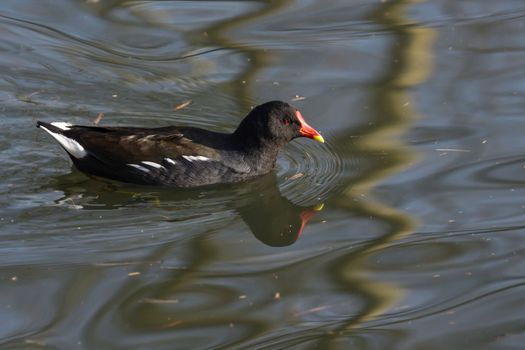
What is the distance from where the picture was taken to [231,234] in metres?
7.03

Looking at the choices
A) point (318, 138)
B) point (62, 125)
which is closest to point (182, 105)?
point (62, 125)

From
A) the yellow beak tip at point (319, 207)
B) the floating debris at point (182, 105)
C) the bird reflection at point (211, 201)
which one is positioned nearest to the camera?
the bird reflection at point (211, 201)

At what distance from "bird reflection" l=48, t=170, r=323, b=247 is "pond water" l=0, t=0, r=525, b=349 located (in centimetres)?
2

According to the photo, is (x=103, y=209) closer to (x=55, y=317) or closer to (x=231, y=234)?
(x=231, y=234)

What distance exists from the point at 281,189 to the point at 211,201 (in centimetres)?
56

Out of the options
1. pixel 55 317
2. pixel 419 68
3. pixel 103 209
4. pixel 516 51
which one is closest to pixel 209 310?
pixel 55 317

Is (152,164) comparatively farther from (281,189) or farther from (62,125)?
(281,189)

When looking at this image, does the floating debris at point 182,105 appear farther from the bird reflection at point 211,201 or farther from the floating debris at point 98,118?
the bird reflection at point 211,201

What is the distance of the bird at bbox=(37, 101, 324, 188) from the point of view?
7.96m

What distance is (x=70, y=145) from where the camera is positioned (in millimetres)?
7977

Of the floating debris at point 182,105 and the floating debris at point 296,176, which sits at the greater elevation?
the floating debris at point 182,105

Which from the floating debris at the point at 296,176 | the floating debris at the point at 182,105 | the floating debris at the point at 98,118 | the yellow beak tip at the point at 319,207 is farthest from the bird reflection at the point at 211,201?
the floating debris at the point at 182,105

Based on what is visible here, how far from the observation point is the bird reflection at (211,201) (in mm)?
7297

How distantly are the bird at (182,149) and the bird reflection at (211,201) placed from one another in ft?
0.26
